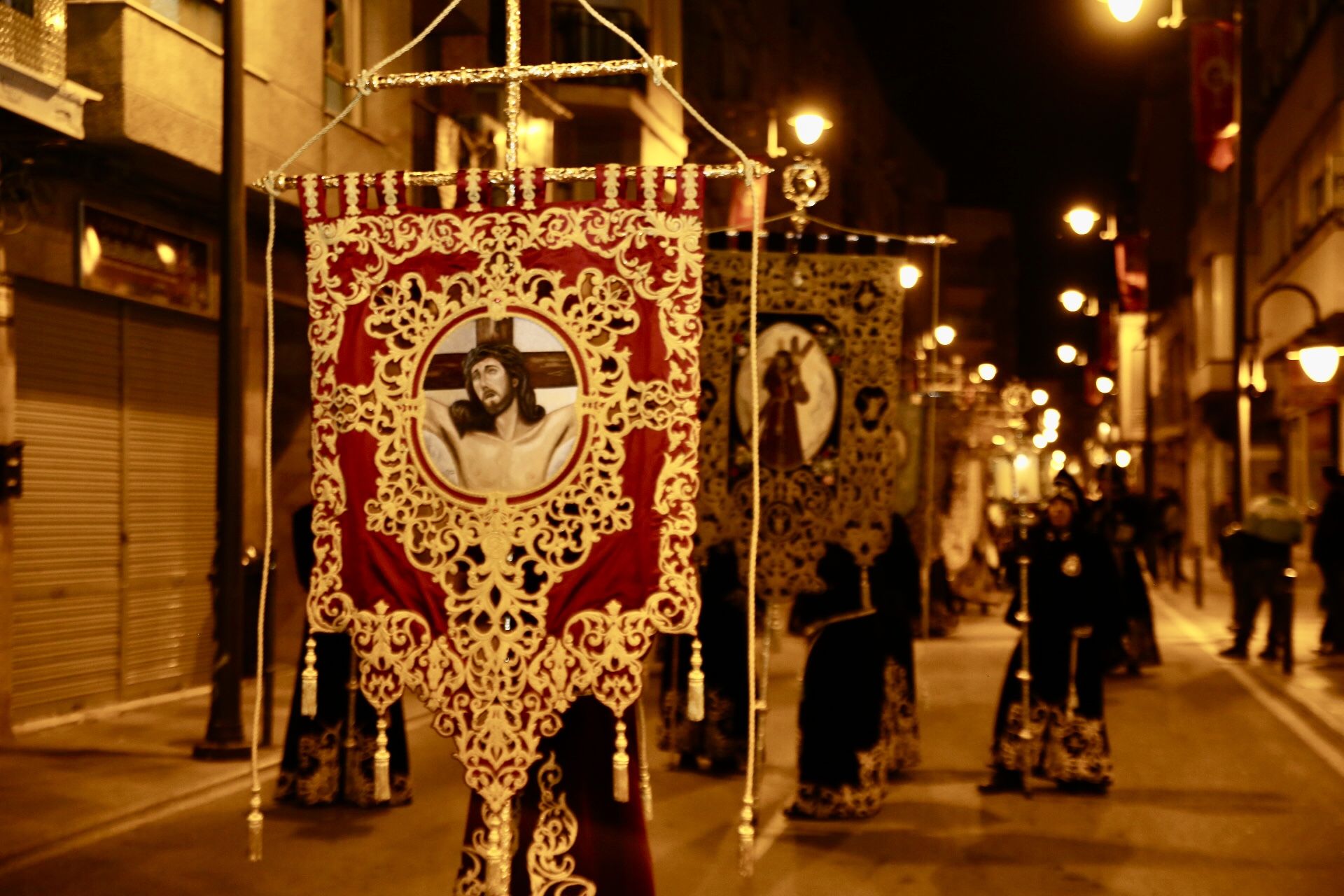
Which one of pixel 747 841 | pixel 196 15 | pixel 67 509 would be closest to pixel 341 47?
pixel 196 15

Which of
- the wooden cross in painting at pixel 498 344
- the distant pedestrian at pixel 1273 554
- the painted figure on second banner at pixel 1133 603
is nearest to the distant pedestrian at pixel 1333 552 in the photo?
the distant pedestrian at pixel 1273 554

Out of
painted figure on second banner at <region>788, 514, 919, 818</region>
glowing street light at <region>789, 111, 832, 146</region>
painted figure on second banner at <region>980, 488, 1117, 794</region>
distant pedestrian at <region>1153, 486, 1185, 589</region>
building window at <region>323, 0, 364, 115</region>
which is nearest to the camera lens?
painted figure on second banner at <region>788, 514, 919, 818</region>

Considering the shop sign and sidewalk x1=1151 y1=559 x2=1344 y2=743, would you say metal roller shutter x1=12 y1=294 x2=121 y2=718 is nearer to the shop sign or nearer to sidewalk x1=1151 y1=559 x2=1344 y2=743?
the shop sign

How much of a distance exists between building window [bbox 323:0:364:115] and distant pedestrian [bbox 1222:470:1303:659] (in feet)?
36.3

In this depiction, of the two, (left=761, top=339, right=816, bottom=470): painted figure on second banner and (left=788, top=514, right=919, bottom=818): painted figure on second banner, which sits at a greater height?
(left=761, top=339, right=816, bottom=470): painted figure on second banner

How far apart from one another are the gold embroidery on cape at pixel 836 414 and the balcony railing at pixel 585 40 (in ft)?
54.1

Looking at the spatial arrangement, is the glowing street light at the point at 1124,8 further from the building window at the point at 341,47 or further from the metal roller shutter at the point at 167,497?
the metal roller shutter at the point at 167,497

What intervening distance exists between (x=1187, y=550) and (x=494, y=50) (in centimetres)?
A: 3193

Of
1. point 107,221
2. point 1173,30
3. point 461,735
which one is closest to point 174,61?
point 107,221

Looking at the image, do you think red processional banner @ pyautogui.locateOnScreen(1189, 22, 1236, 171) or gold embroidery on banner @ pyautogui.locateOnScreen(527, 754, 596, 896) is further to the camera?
red processional banner @ pyautogui.locateOnScreen(1189, 22, 1236, 171)

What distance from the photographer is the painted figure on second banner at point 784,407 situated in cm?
872

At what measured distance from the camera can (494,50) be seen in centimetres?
2378

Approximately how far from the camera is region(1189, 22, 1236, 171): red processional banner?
28156 mm

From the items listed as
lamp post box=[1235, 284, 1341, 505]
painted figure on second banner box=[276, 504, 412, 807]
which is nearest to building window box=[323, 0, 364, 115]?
painted figure on second banner box=[276, 504, 412, 807]
